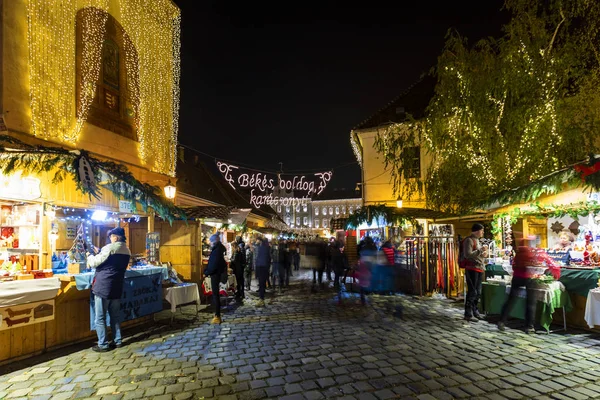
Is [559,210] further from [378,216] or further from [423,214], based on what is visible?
[378,216]

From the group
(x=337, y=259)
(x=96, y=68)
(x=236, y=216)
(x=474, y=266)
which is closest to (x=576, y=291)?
(x=474, y=266)

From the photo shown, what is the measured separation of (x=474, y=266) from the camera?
26.4 ft

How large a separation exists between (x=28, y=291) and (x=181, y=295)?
3.25m

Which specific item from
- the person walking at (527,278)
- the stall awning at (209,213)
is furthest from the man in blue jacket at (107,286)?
the person walking at (527,278)

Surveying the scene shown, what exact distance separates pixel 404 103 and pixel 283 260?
43.7ft

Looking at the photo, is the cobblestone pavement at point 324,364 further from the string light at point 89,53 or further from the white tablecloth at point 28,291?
the string light at point 89,53

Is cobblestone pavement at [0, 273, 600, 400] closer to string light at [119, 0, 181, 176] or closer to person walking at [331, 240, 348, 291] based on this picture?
person walking at [331, 240, 348, 291]

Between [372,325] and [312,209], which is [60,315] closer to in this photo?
[372,325]

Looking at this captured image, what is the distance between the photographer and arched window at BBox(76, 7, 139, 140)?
9883 mm

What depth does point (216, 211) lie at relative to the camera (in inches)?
452

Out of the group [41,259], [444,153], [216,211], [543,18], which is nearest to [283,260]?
[216,211]

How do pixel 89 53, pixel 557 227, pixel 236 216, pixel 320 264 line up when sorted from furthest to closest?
1. pixel 320 264
2. pixel 236 216
3. pixel 89 53
4. pixel 557 227

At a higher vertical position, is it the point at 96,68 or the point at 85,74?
the point at 96,68

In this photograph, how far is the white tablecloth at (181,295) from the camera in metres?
8.29
